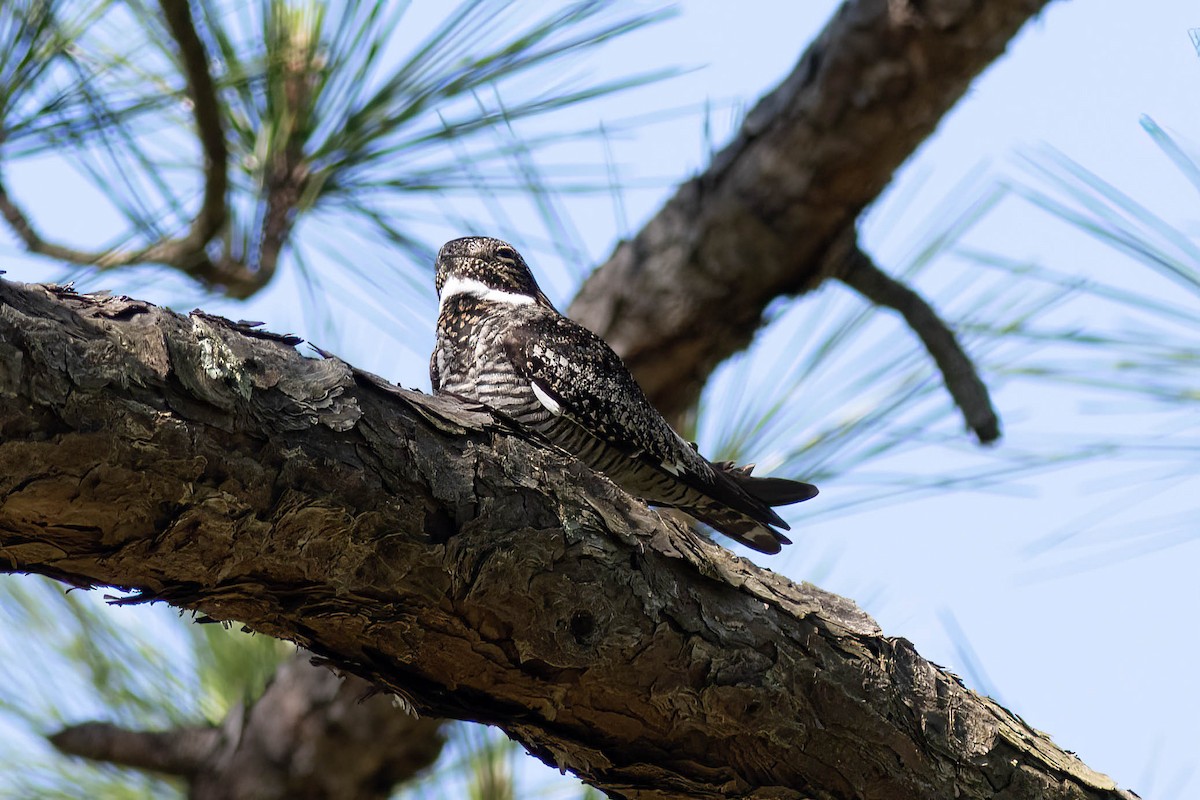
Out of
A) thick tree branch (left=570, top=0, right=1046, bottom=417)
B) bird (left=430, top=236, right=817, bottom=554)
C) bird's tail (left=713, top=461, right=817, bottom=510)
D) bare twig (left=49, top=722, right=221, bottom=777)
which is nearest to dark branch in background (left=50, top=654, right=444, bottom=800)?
bare twig (left=49, top=722, right=221, bottom=777)

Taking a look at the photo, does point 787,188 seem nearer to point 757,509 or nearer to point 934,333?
point 934,333

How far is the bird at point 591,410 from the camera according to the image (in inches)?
116

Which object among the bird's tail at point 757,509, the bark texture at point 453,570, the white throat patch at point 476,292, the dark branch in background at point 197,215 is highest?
the white throat patch at point 476,292

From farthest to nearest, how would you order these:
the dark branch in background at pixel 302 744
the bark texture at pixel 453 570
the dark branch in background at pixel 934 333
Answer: the dark branch in background at pixel 302 744 → the dark branch in background at pixel 934 333 → the bark texture at pixel 453 570

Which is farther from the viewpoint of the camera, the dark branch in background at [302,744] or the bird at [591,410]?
the dark branch in background at [302,744]

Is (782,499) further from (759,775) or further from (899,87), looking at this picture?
(899,87)

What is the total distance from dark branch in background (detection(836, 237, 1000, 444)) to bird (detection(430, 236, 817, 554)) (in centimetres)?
64

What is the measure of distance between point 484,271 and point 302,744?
1611 millimetres

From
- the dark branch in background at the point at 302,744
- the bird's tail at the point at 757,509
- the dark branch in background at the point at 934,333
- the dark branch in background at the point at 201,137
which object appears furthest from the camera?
the dark branch in background at the point at 302,744

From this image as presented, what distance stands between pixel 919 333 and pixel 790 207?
60 cm

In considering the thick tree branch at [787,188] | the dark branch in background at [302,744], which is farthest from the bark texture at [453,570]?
the thick tree branch at [787,188]

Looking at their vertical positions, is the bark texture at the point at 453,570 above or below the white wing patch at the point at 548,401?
below

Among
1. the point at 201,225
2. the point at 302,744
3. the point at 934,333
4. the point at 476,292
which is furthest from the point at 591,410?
the point at 302,744

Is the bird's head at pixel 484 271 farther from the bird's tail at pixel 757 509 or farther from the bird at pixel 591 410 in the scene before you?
the bird's tail at pixel 757 509
